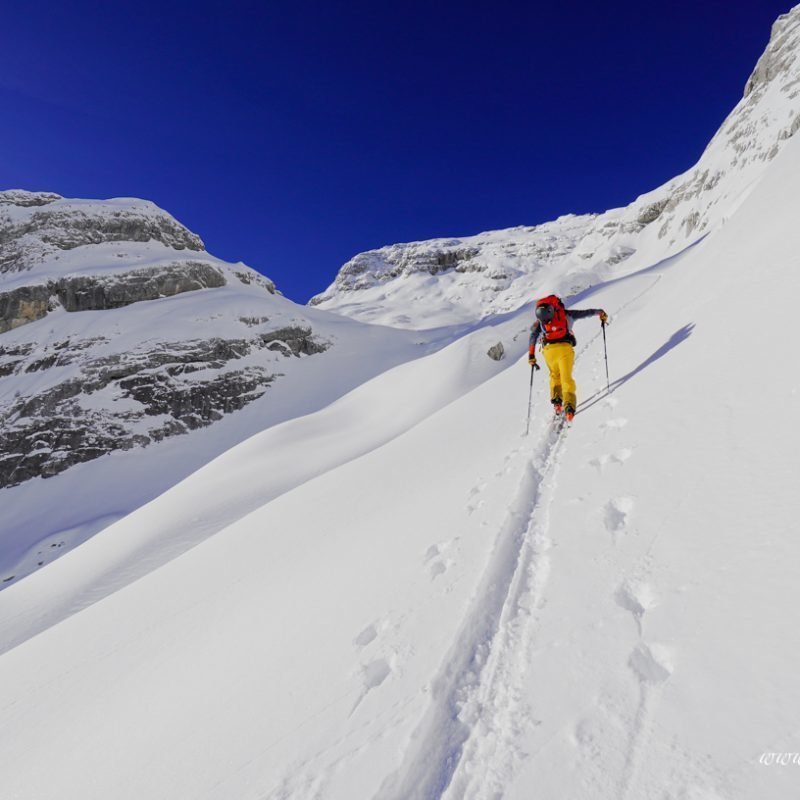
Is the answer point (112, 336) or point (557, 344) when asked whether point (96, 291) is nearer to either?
point (112, 336)

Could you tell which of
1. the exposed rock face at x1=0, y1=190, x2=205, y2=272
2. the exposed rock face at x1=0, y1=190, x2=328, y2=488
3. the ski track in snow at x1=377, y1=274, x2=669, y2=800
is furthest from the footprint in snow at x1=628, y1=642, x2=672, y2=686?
the exposed rock face at x1=0, y1=190, x2=205, y2=272

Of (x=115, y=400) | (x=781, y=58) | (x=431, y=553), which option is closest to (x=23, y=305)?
(x=115, y=400)

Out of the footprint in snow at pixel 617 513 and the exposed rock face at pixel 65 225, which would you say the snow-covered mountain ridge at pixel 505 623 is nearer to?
the footprint in snow at pixel 617 513

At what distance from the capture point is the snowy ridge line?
2055mm

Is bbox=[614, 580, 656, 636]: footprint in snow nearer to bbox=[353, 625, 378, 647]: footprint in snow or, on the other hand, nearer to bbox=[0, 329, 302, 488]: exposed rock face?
bbox=[353, 625, 378, 647]: footprint in snow

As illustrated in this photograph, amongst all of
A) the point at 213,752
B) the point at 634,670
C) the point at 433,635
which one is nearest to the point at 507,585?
the point at 433,635

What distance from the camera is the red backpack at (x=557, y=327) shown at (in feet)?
24.8

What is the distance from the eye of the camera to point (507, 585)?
332cm

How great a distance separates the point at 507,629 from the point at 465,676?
407 millimetres

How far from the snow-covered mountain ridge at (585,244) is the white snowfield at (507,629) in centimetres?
3698

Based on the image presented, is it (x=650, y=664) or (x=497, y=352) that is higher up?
(x=497, y=352)

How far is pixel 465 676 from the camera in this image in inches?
102

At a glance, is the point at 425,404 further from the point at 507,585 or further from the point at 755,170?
the point at 755,170

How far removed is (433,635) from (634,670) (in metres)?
1.30
